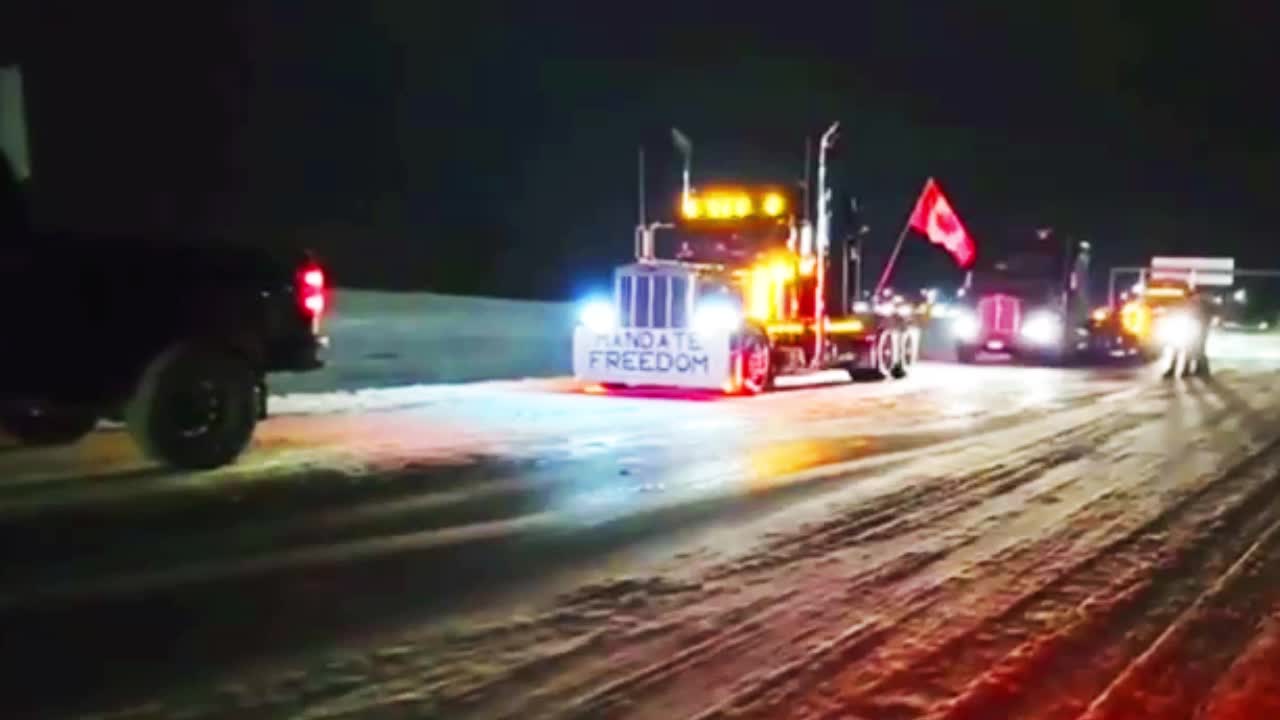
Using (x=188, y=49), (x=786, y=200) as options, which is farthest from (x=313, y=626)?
(x=188, y=49)

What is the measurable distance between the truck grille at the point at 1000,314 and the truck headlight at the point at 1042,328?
7.3 inches

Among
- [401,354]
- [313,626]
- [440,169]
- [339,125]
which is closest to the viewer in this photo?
[313,626]

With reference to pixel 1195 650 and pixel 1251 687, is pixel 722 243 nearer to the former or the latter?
pixel 1195 650

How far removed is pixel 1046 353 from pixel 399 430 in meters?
21.0

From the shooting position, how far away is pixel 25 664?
7727mm

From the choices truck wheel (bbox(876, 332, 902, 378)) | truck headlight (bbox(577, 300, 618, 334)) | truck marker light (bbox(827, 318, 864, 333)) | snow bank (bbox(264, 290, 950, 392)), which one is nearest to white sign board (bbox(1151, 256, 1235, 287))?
snow bank (bbox(264, 290, 950, 392))

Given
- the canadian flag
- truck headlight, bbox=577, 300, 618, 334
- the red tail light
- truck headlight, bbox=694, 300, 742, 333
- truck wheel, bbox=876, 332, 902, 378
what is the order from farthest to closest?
the canadian flag → truck wheel, bbox=876, 332, 902, 378 → truck headlight, bbox=577, 300, 618, 334 → truck headlight, bbox=694, 300, 742, 333 → the red tail light

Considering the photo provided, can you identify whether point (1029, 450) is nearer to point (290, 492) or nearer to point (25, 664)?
point (290, 492)

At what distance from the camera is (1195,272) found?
50.9 meters

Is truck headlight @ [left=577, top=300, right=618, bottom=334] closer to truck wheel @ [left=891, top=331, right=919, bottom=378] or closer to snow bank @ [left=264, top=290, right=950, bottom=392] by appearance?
snow bank @ [left=264, top=290, right=950, bottom=392]

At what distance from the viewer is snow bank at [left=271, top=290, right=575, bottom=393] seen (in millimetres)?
25344

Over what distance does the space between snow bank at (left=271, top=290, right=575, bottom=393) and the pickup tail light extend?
270 inches

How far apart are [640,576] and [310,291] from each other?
5.87 metres

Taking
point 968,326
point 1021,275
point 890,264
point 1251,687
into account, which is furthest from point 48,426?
point 1021,275
